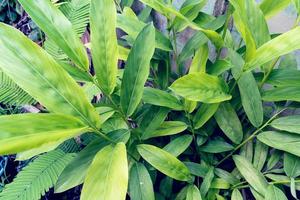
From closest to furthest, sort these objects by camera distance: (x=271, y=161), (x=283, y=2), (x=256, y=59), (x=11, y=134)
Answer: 1. (x=11, y=134)
2. (x=256, y=59)
3. (x=283, y=2)
4. (x=271, y=161)

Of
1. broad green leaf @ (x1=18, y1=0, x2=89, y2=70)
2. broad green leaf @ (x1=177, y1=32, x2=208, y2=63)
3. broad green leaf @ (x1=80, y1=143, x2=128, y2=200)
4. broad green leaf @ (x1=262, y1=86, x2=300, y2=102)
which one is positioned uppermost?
broad green leaf @ (x1=18, y1=0, x2=89, y2=70)

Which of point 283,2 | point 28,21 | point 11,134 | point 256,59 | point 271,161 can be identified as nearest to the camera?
point 11,134

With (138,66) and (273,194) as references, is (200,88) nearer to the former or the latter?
(138,66)

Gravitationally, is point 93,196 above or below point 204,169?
above

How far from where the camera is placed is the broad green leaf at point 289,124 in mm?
785

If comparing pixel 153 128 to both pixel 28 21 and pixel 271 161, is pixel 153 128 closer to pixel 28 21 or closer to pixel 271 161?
pixel 271 161

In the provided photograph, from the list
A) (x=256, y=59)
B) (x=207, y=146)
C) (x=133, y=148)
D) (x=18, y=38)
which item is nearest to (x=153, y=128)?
(x=133, y=148)

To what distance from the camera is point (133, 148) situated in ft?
2.83

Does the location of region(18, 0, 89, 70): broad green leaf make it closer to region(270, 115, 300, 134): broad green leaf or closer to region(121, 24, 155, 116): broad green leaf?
region(121, 24, 155, 116): broad green leaf

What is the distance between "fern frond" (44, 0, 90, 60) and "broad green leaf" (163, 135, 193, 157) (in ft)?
1.47

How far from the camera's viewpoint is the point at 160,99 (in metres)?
0.82

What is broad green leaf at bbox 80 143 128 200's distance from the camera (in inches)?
20.6

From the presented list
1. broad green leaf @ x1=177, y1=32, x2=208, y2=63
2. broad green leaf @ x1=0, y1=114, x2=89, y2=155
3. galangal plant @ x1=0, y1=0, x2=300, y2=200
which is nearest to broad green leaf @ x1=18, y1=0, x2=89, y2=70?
galangal plant @ x1=0, y1=0, x2=300, y2=200

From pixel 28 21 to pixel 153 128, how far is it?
1002 millimetres
